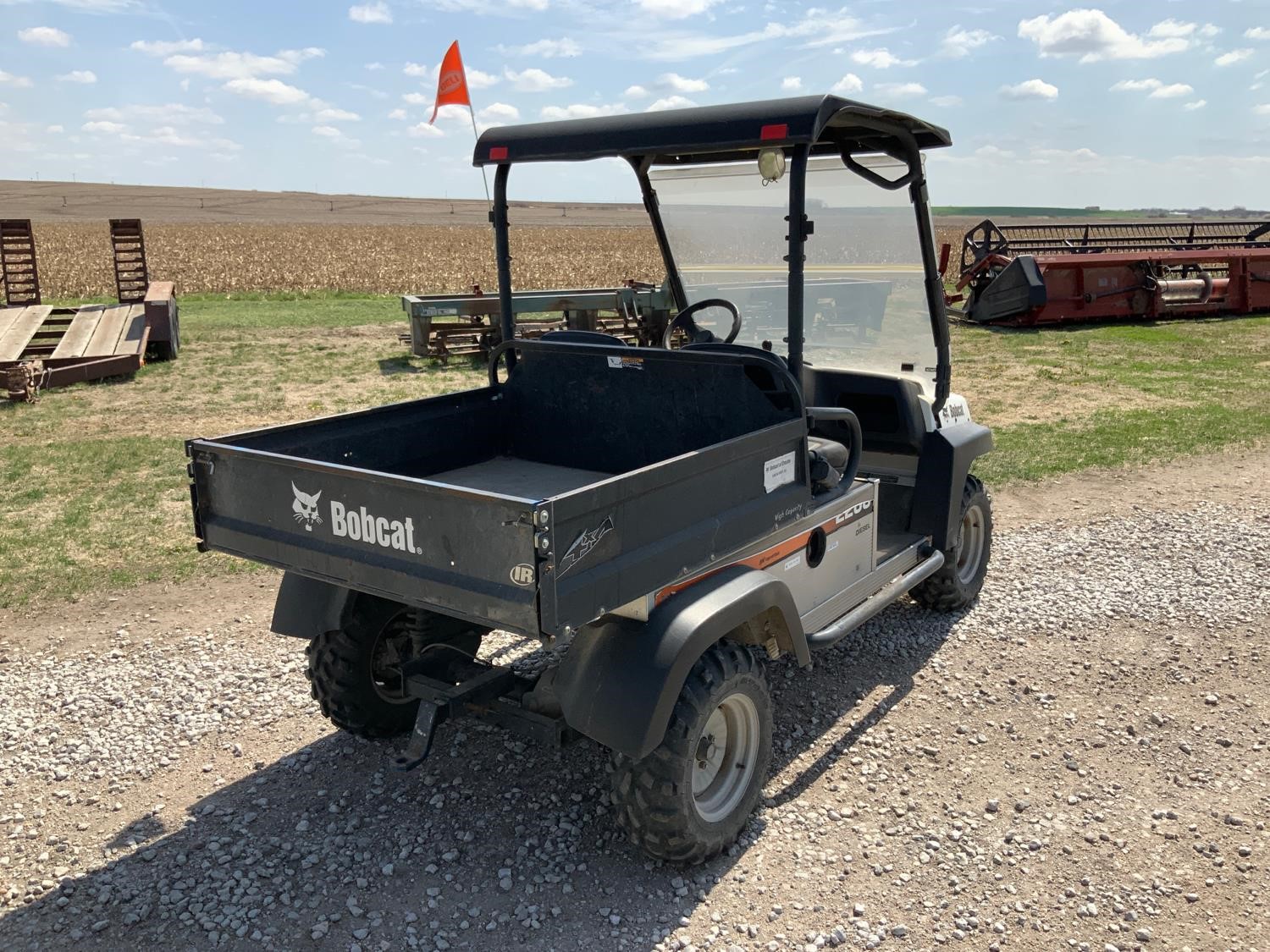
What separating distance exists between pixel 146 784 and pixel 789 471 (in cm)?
254

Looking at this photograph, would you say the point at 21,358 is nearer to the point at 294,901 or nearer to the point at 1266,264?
the point at 294,901

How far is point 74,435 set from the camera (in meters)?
8.56

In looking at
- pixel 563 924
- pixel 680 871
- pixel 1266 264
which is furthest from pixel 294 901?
pixel 1266 264

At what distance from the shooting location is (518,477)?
13.8 ft

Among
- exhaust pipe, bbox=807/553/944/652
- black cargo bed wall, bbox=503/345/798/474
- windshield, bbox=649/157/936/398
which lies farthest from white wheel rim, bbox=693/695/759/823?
windshield, bbox=649/157/936/398

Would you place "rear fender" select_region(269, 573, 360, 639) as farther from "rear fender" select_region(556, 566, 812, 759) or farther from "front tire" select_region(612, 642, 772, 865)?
"front tire" select_region(612, 642, 772, 865)

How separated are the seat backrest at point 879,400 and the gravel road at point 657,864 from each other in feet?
3.14

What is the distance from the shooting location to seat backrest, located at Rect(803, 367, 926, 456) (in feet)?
15.3

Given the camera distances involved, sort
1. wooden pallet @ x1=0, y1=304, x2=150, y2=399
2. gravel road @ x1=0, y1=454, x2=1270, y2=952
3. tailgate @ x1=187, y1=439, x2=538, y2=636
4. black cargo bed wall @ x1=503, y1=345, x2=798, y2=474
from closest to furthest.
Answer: tailgate @ x1=187, y1=439, x2=538, y2=636 < gravel road @ x1=0, y1=454, x2=1270, y2=952 < black cargo bed wall @ x1=503, y1=345, x2=798, y2=474 < wooden pallet @ x1=0, y1=304, x2=150, y2=399

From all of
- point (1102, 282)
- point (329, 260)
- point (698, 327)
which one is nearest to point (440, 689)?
point (698, 327)

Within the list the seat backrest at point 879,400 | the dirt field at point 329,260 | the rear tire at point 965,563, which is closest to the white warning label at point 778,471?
the seat backrest at point 879,400

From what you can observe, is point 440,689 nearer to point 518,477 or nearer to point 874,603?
point 518,477

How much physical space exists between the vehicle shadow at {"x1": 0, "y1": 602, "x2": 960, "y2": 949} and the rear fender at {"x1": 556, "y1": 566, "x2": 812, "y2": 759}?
453 mm

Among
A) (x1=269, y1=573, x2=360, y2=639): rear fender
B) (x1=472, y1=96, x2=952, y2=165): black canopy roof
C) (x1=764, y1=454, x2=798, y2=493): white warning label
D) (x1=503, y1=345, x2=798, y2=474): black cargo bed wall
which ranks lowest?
(x1=269, y1=573, x2=360, y2=639): rear fender
